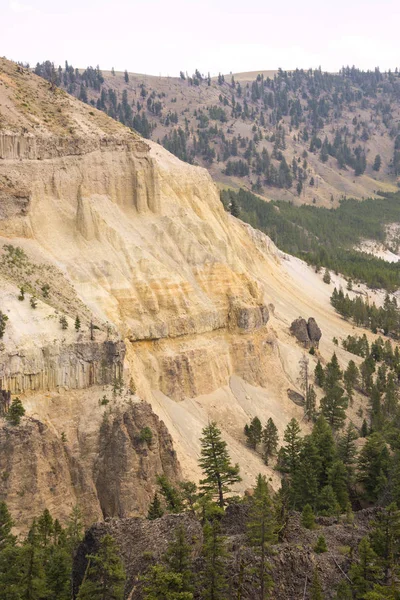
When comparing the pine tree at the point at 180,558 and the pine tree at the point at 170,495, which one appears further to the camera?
the pine tree at the point at 170,495

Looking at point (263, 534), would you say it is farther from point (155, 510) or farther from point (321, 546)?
point (155, 510)

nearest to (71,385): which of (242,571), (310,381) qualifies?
(242,571)

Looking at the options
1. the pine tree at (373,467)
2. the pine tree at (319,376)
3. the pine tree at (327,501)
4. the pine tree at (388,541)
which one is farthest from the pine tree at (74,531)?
the pine tree at (319,376)

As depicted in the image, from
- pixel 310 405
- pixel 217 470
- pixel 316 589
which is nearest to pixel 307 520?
pixel 217 470

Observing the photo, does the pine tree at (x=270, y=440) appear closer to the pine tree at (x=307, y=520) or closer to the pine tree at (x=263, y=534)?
the pine tree at (x=307, y=520)

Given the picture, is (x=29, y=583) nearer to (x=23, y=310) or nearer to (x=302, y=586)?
(x=302, y=586)

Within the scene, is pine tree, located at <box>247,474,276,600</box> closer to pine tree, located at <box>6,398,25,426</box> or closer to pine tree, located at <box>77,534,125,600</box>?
pine tree, located at <box>77,534,125,600</box>

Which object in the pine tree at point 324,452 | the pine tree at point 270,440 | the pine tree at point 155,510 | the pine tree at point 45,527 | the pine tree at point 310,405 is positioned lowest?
the pine tree at point 310,405

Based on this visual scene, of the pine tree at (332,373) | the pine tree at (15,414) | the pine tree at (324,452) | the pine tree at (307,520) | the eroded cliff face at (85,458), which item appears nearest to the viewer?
the pine tree at (307,520)
